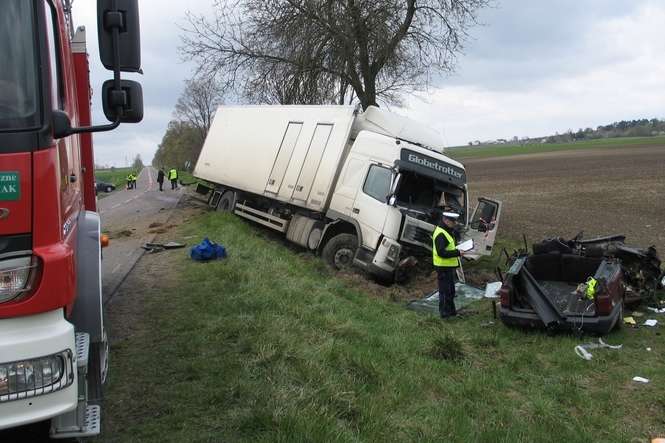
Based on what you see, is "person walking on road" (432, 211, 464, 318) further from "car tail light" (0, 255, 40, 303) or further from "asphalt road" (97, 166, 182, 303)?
"car tail light" (0, 255, 40, 303)

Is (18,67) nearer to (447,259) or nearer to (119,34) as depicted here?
(119,34)

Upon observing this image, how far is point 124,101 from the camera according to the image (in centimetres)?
316

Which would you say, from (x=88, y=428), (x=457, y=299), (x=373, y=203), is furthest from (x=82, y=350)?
(x=373, y=203)

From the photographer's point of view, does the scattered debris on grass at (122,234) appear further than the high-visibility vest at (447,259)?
Yes

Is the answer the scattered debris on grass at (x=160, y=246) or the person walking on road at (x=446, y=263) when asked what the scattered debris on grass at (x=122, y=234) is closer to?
the scattered debris on grass at (x=160, y=246)

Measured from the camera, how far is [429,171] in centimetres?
1173

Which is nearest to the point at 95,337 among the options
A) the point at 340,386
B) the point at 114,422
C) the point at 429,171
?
the point at 114,422

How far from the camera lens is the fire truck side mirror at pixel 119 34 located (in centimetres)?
312

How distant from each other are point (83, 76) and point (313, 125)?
27.3 ft

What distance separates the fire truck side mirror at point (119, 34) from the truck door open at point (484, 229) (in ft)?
30.9

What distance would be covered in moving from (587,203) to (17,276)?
23815 mm

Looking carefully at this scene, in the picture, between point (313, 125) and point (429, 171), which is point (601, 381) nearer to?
point (429, 171)

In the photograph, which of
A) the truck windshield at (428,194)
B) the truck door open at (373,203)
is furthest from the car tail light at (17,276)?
the truck windshield at (428,194)

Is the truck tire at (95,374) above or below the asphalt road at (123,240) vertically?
above
